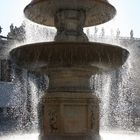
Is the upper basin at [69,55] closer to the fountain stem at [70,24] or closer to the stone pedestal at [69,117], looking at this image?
the stone pedestal at [69,117]

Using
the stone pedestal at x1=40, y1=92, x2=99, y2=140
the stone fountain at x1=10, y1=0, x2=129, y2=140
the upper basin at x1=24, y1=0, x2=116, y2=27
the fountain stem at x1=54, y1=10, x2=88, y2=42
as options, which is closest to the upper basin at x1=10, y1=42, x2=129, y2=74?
the stone fountain at x1=10, y1=0, x2=129, y2=140

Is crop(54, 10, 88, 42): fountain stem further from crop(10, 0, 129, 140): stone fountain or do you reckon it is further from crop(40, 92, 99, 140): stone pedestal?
crop(40, 92, 99, 140): stone pedestal

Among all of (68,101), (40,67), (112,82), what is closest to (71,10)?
(40,67)

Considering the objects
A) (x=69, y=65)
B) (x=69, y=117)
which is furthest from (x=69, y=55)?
(x=69, y=117)

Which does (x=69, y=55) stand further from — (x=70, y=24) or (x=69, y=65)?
(x=70, y=24)

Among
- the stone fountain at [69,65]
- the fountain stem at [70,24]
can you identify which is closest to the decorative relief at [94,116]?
the stone fountain at [69,65]

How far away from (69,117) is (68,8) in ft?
8.16

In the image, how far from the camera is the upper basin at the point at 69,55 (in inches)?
340

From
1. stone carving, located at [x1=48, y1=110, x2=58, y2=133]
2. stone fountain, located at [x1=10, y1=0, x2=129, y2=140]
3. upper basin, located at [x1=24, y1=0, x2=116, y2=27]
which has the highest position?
upper basin, located at [x1=24, y1=0, x2=116, y2=27]

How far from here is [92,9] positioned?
10.1 m

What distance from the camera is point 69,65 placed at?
30.2 feet

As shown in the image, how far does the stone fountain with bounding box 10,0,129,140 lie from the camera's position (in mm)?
8812

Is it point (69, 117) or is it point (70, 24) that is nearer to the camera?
point (69, 117)

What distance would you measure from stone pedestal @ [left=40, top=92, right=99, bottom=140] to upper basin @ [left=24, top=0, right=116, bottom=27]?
6.61ft
